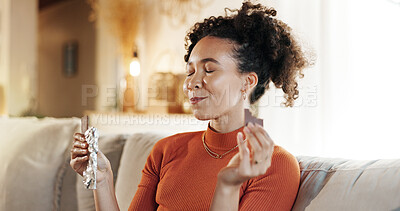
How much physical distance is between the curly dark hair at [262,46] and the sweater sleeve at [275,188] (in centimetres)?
26

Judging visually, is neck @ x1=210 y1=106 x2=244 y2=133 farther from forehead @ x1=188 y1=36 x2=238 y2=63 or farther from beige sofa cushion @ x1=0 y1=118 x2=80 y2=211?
beige sofa cushion @ x1=0 y1=118 x2=80 y2=211

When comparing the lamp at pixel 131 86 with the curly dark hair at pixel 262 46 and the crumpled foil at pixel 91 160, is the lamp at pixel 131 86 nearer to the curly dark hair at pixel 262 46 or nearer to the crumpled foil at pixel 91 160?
the curly dark hair at pixel 262 46

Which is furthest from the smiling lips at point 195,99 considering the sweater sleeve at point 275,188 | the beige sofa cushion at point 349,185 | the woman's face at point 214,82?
the beige sofa cushion at point 349,185

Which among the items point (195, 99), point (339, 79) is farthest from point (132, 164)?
point (339, 79)

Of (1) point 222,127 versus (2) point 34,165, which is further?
(2) point 34,165

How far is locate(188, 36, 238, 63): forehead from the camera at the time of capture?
129 cm

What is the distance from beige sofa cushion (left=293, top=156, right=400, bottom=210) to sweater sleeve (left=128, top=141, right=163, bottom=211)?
0.47 metres

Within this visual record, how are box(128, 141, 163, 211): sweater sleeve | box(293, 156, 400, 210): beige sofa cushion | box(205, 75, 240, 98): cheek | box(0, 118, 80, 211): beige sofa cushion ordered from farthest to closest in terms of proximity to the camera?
box(0, 118, 80, 211): beige sofa cushion, box(128, 141, 163, 211): sweater sleeve, box(205, 75, 240, 98): cheek, box(293, 156, 400, 210): beige sofa cushion

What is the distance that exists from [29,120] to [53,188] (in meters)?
0.48

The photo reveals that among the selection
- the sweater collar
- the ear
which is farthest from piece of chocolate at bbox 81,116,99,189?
the ear

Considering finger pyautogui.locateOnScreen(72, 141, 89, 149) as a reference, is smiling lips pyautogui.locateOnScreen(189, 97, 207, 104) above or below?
above

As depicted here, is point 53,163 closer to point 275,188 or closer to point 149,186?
point 149,186

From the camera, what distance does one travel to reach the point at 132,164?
1.78m

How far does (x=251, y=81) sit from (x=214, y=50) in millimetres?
146
